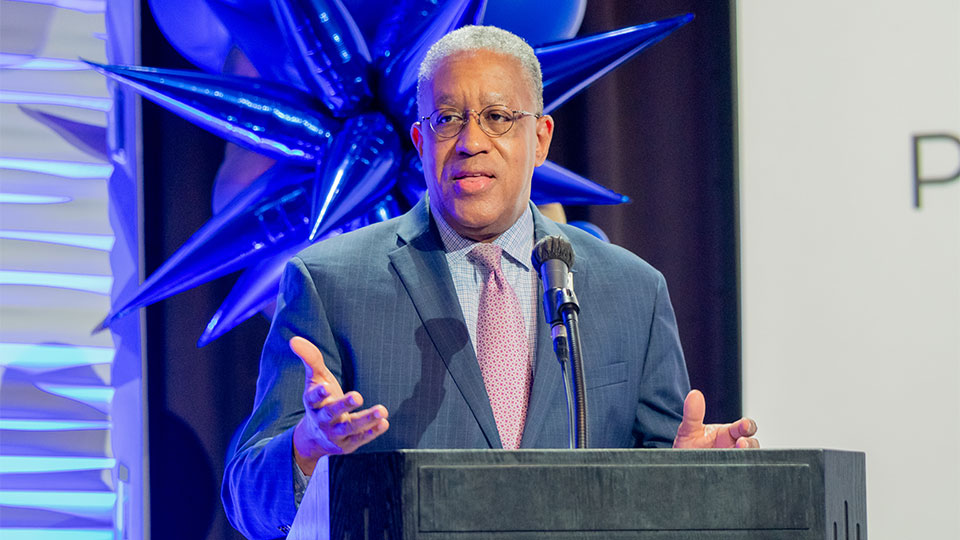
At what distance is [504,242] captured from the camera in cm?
186

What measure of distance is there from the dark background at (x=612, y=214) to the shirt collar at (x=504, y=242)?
38.8 inches

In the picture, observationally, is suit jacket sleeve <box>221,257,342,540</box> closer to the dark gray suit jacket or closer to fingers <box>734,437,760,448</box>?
the dark gray suit jacket

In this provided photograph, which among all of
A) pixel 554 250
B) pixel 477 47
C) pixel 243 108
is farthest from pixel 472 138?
pixel 243 108

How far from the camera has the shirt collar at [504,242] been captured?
185 centimetres

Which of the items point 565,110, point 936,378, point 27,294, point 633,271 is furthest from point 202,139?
point 936,378

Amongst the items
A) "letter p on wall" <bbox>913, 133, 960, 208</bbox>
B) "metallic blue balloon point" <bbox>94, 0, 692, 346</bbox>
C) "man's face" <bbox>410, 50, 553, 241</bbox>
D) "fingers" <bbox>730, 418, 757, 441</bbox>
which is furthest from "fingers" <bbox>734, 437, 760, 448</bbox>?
"letter p on wall" <bbox>913, 133, 960, 208</bbox>

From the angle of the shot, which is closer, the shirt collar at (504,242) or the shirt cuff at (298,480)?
the shirt cuff at (298,480)

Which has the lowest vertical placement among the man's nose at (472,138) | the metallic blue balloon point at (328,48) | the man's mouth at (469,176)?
the man's mouth at (469,176)

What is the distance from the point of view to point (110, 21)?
107 inches

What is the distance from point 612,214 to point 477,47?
1.16 meters

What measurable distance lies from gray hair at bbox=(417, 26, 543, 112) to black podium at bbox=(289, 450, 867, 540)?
936mm

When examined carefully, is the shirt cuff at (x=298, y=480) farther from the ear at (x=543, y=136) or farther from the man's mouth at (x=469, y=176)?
the ear at (x=543, y=136)

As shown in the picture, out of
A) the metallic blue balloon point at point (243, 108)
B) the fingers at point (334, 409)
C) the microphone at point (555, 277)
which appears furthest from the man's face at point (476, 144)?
the metallic blue balloon point at point (243, 108)

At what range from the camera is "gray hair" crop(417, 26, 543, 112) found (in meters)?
1.79
